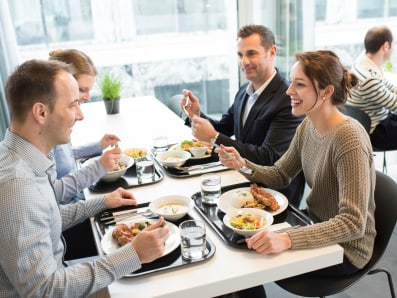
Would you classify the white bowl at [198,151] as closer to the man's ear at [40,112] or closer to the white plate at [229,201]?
the white plate at [229,201]

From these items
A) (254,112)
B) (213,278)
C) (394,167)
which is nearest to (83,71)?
(254,112)

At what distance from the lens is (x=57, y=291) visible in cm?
103

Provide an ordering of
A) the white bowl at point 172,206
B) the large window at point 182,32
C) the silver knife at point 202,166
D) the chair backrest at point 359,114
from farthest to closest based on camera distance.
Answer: the large window at point 182,32, the chair backrest at point 359,114, the silver knife at point 202,166, the white bowl at point 172,206

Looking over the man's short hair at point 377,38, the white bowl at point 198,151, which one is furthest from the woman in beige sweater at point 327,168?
the man's short hair at point 377,38

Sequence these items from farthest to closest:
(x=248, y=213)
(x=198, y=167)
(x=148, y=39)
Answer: (x=148, y=39)
(x=198, y=167)
(x=248, y=213)

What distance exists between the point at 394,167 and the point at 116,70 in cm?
270

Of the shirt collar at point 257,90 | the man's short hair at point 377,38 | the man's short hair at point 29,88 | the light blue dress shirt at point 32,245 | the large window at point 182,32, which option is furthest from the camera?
the large window at point 182,32

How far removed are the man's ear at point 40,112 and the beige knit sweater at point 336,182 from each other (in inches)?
30.7

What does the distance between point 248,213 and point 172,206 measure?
10.6 inches

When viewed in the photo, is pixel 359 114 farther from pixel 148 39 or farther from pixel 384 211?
pixel 148 39

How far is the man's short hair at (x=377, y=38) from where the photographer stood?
3.07 metres

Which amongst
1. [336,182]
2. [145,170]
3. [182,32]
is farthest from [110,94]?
[336,182]

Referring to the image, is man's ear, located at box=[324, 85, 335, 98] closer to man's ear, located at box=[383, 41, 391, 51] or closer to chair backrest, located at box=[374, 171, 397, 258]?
chair backrest, located at box=[374, 171, 397, 258]

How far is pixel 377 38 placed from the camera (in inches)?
121
